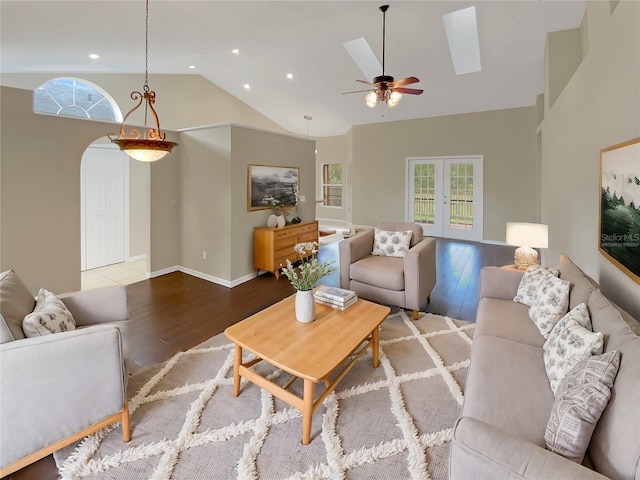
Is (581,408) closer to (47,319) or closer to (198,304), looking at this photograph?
(47,319)

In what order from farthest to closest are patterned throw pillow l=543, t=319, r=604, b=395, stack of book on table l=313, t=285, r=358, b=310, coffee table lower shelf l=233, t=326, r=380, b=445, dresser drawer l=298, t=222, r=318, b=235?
1. dresser drawer l=298, t=222, r=318, b=235
2. stack of book on table l=313, t=285, r=358, b=310
3. coffee table lower shelf l=233, t=326, r=380, b=445
4. patterned throw pillow l=543, t=319, r=604, b=395

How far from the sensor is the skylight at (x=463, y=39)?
4746mm

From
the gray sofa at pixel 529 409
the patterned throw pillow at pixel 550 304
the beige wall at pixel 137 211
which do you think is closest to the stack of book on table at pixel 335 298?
the gray sofa at pixel 529 409

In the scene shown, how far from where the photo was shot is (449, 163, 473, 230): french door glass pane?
785cm

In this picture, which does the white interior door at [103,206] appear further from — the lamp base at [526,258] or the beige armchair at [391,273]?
the lamp base at [526,258]

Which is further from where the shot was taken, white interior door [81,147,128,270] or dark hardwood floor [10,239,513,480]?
white interior door [81,147,128,270]

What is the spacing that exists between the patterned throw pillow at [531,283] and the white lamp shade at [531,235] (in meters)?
0.59

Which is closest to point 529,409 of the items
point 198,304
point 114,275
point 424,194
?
point 198,304

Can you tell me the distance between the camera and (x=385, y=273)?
346 centimetres

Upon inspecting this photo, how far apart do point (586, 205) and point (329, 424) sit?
2.71 metres

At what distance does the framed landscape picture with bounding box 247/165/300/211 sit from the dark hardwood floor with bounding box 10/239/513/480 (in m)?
1.20

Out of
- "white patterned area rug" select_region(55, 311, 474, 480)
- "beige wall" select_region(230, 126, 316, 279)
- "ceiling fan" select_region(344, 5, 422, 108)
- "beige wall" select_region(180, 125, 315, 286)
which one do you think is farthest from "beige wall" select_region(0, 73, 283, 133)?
"white patterned area rug" select_region(55, 311, 474, 480)

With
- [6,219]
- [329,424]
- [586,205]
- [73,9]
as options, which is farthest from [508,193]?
[6,219]

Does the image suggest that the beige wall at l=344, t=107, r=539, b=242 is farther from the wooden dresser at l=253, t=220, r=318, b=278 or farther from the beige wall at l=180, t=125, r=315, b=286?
the wooden dresser at l=253, t=220, r=318, b=278
